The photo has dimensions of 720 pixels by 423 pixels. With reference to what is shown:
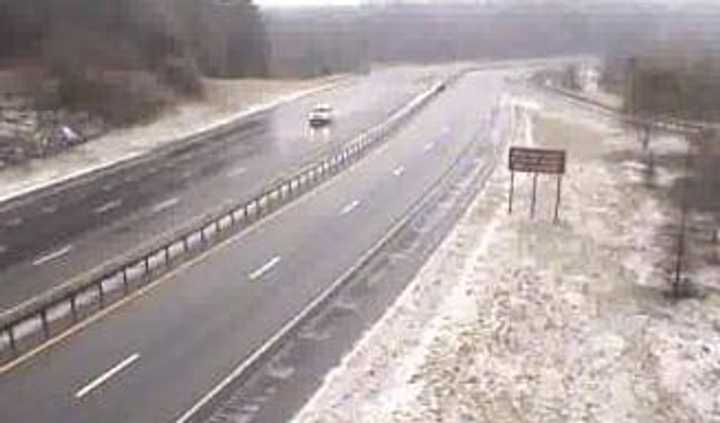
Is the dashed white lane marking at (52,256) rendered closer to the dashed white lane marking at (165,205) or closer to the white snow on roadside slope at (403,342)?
the dashed white lane marking at (165,205)

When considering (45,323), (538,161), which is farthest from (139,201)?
(45,323)

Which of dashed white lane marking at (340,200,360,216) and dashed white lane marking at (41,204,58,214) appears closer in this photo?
dashed white lane marking at (41,204,58,214)

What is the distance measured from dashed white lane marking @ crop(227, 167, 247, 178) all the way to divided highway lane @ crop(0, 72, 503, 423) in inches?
230

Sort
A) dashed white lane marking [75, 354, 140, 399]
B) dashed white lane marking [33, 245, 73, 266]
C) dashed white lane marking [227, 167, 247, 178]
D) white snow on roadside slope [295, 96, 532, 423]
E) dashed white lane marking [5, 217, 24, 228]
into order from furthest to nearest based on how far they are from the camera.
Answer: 1. dashed white lane marking [227, 167, 247, 178]
2. dashed white lane marking [5, 217, 24, 228]
3. dashed white lane marking [33, 245, 73, 266]
4. dashed white lane marking [75, 354, 140, 399]
5. white snow on roadside slope [295, 96, 532, 423]

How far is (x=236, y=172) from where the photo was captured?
53.3m

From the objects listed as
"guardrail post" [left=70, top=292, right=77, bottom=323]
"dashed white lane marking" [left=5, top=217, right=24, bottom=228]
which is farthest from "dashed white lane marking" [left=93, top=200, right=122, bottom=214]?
"guardrail post" [left=70, top=292, right=77, bottom=323]

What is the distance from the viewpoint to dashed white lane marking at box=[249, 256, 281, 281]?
33.1m

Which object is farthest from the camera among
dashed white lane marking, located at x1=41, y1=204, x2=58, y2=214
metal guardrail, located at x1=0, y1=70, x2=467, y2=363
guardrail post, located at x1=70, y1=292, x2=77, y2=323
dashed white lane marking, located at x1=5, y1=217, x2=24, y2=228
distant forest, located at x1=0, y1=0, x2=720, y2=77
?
distant forest, located at x1=0, y1=0, x2=720, y2=77

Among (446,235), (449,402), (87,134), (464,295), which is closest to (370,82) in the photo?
(87,134)

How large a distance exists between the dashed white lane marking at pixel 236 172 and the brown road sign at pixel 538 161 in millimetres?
14048

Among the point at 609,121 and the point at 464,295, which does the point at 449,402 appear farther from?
the point at 609,121

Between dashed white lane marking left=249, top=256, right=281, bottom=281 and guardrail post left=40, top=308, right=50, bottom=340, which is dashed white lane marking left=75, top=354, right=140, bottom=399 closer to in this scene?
guardrail post left=40, top=308, right=50, bottom=340

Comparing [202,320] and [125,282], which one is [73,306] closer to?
[125,282]

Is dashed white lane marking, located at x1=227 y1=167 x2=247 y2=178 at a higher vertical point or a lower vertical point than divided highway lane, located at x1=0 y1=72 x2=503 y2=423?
lower
